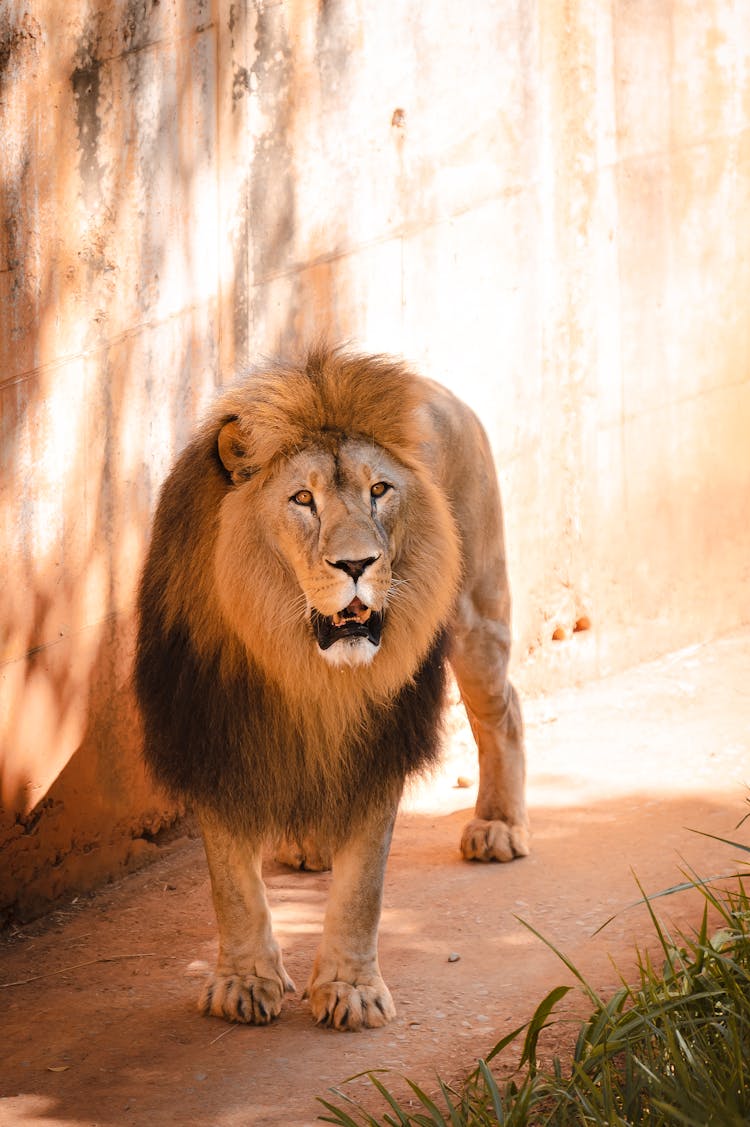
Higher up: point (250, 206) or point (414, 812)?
point (250, 206)

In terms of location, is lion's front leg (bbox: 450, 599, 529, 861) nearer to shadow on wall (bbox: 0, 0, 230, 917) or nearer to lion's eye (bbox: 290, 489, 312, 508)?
shadow on wall (bbox: 0, 0, 230, 917)

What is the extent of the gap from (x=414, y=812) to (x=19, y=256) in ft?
7.40

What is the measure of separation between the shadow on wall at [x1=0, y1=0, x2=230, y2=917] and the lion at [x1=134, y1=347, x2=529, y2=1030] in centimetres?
67

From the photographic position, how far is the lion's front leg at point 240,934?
3.62 meters

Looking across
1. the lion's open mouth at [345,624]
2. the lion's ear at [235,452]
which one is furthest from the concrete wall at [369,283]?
the lion's open mouth at [345,624]

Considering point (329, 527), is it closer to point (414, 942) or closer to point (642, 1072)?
point (642, 1072)

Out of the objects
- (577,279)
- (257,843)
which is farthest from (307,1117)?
(577,279)

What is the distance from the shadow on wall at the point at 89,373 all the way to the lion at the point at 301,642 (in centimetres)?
67

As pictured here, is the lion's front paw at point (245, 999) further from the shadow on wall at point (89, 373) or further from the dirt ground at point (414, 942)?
the shadow on wall at point (89, 373)

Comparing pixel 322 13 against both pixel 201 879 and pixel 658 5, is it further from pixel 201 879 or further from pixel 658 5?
pixel 201 879

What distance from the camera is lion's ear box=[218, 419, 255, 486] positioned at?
3389mm

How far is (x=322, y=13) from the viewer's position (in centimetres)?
503

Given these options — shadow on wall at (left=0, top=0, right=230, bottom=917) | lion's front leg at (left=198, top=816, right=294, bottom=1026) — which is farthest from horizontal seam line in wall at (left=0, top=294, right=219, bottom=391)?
lion's front leg at (left=198, top=816, right=294, bottom=1026)

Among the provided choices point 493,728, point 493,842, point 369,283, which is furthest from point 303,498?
point 369,283
